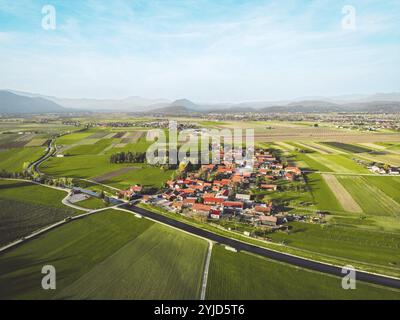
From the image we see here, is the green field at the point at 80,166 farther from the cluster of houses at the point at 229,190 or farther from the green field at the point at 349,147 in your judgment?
the green field at the point at 349,147

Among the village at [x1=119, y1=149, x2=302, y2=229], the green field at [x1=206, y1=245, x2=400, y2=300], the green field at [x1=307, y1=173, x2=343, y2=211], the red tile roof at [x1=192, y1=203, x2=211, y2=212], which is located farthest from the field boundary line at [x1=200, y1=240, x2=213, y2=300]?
the green field at [x1=307, y1=173, x2=343, y2=211]

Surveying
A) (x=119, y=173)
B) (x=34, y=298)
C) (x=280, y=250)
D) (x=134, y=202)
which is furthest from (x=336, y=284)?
(x=119, y=173)

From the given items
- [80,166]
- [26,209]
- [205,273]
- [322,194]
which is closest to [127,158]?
[80,166]

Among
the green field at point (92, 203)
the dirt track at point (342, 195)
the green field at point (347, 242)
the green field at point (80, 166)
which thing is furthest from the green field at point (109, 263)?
the green field at point (80, 166)

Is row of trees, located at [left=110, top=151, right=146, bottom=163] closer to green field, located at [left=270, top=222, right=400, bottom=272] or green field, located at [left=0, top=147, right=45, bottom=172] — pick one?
green field, located at [left=0, top=147, right=45, bottom=172]
